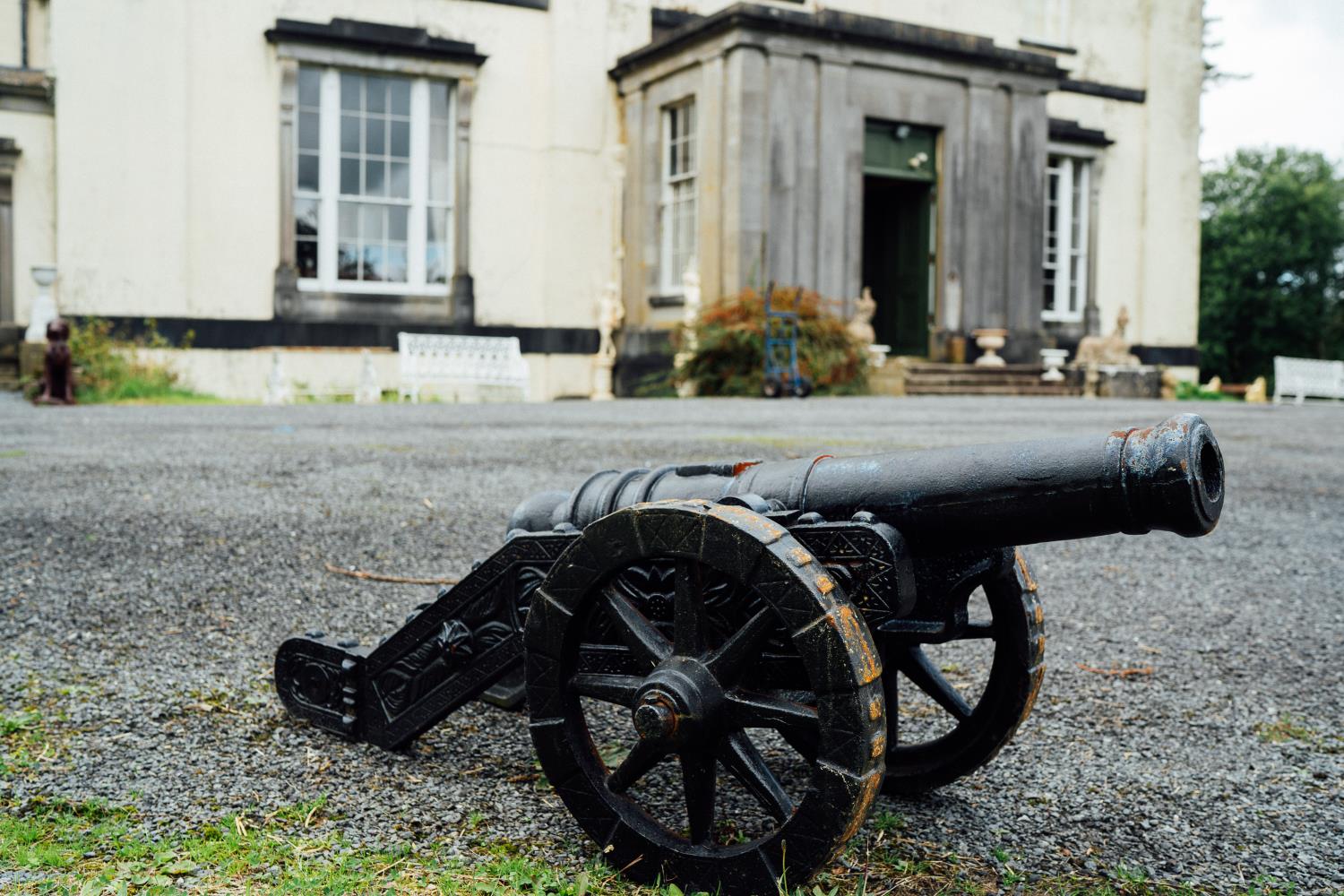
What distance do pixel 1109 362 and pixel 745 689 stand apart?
19846 mm

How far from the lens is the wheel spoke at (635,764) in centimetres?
209

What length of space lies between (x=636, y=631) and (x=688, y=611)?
11 centimetres

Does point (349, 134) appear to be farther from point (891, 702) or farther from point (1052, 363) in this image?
point (891, 702)

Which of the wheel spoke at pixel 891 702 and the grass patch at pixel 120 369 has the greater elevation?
the grass patch at pixel 120 369

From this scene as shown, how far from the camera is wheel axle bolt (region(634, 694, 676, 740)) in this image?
79.7 inches

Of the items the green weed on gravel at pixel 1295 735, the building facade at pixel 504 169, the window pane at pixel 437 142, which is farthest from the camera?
the window pane at pixel 437 142

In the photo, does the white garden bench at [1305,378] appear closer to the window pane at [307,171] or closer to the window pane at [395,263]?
the window pane at [395,263]

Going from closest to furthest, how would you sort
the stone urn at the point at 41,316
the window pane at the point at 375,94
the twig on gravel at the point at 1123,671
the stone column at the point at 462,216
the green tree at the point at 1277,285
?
the twig on gravel at the point at 1123,671 → the stone urn at the point at 41,316 → the window pane at the point at 375,94 → the stone column at the point at 462,216 → the green tree at the point at 1277,285

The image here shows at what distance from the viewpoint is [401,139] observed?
1892 cm

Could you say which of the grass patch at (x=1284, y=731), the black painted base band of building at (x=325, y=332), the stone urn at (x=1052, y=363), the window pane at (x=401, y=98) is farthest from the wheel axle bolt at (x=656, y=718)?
the window pane at (x=401, y=98)

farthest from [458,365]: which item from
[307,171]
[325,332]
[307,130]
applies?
[307,130]

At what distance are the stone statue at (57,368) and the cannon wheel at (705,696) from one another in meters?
12.8

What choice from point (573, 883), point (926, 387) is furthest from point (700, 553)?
point (926, 387)

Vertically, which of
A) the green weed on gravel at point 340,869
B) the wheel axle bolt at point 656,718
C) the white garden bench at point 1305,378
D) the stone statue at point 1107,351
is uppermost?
the stone statue at point 1107,351
